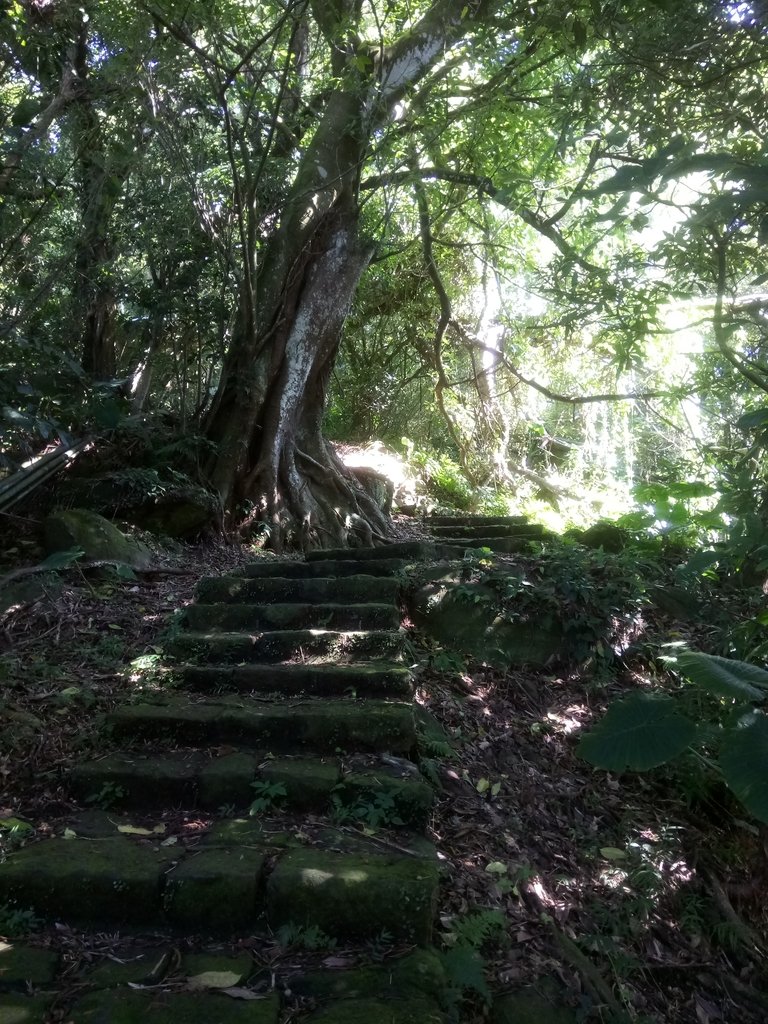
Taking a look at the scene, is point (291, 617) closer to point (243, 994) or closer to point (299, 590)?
point (299, 590)

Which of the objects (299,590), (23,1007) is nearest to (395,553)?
(299,590)

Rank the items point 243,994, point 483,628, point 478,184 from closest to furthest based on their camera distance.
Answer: point 243,994, point 483,628, point 478,184

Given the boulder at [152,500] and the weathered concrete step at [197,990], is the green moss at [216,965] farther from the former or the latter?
the boulder at [152,500]

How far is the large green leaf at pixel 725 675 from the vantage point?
2.76 meters

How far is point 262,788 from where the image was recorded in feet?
10.5

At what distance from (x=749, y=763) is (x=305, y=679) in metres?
2.24

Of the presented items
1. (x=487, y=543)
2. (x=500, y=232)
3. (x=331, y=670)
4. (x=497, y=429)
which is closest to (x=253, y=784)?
(x=331, y=670)

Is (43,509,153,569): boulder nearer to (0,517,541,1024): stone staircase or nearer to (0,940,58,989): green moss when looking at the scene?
(0,517,541,1024): stone staircase

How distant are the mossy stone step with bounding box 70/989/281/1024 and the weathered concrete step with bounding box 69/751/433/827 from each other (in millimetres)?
926

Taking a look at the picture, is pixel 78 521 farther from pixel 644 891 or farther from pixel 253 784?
pixel 644 891

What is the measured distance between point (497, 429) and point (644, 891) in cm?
1029

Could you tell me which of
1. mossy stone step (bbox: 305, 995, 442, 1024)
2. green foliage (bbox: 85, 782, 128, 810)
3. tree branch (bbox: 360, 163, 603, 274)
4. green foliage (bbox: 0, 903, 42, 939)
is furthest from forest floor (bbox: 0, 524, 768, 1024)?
tree branch (bbox: 360, 163, 603, 274)

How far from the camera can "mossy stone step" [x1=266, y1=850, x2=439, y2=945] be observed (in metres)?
2.55

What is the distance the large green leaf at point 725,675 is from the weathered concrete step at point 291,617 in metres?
1.97
